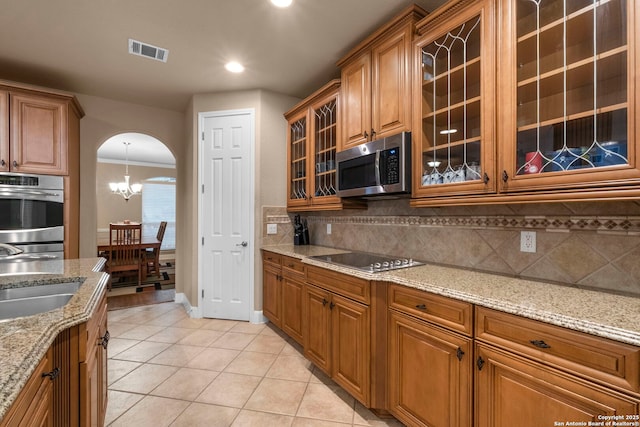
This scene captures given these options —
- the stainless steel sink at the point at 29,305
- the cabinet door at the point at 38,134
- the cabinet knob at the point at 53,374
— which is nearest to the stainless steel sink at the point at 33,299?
the stainless steel sink at the point at 29,305

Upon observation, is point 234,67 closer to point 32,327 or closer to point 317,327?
point 317,327

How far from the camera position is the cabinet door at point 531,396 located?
0.99m

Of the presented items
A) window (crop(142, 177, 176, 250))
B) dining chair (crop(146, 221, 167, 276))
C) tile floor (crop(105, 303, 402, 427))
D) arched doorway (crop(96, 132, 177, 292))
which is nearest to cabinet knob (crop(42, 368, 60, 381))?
tile floor (crop(105, 303, 402, 427))

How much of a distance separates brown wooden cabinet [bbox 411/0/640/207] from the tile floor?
4.91ft

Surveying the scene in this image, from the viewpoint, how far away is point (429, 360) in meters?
1.53

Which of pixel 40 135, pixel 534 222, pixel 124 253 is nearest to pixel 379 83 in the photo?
pixel 534 222

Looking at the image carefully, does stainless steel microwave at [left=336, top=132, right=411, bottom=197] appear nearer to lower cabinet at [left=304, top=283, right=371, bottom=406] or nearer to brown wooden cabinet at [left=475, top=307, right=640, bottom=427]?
lower cabinet at [left=304, top=283, right=371, bottom=406]

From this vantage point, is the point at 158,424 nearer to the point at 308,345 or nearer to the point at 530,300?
the point at 308,345

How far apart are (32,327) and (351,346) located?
160cm

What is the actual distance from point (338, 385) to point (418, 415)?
Answer: 78cm

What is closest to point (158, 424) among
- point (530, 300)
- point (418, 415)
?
point (418, 415)

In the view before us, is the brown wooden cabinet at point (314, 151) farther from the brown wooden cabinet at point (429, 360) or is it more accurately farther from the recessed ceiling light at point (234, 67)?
the brown wooden cabinet at point (429, 360)

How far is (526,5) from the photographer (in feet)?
4.80

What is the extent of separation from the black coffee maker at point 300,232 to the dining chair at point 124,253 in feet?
10.4
